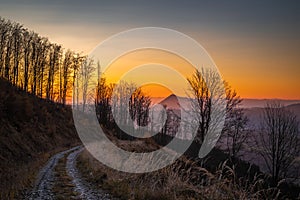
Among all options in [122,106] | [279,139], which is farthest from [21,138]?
[122,106]

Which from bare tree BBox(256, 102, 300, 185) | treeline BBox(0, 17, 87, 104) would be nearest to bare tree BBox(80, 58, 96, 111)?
treeline BBox(0, 17, 87, 104)

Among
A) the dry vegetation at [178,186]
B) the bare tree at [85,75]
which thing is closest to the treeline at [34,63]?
the bare tree at [85,75]

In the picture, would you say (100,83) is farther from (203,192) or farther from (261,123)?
(203,192)

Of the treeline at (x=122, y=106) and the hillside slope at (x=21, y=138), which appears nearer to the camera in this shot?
the hillside slope at (x=21, y=138)

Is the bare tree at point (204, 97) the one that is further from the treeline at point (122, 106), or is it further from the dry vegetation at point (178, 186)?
the treeline at point (122, 106)

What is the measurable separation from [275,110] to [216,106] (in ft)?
26.6

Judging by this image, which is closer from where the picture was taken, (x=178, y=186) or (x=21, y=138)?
(x=178, y=186)

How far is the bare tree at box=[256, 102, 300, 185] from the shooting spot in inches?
1403

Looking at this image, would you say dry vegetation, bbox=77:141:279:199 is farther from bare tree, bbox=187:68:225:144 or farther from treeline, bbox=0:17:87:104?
treeline, bbox=0:17:87:104

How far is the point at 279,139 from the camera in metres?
36.6

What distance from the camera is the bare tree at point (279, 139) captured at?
3563cm

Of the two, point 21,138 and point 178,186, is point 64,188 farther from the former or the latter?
point 21,138

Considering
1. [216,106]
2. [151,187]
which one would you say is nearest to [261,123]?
[216,106]

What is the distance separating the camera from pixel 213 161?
3738 cm
